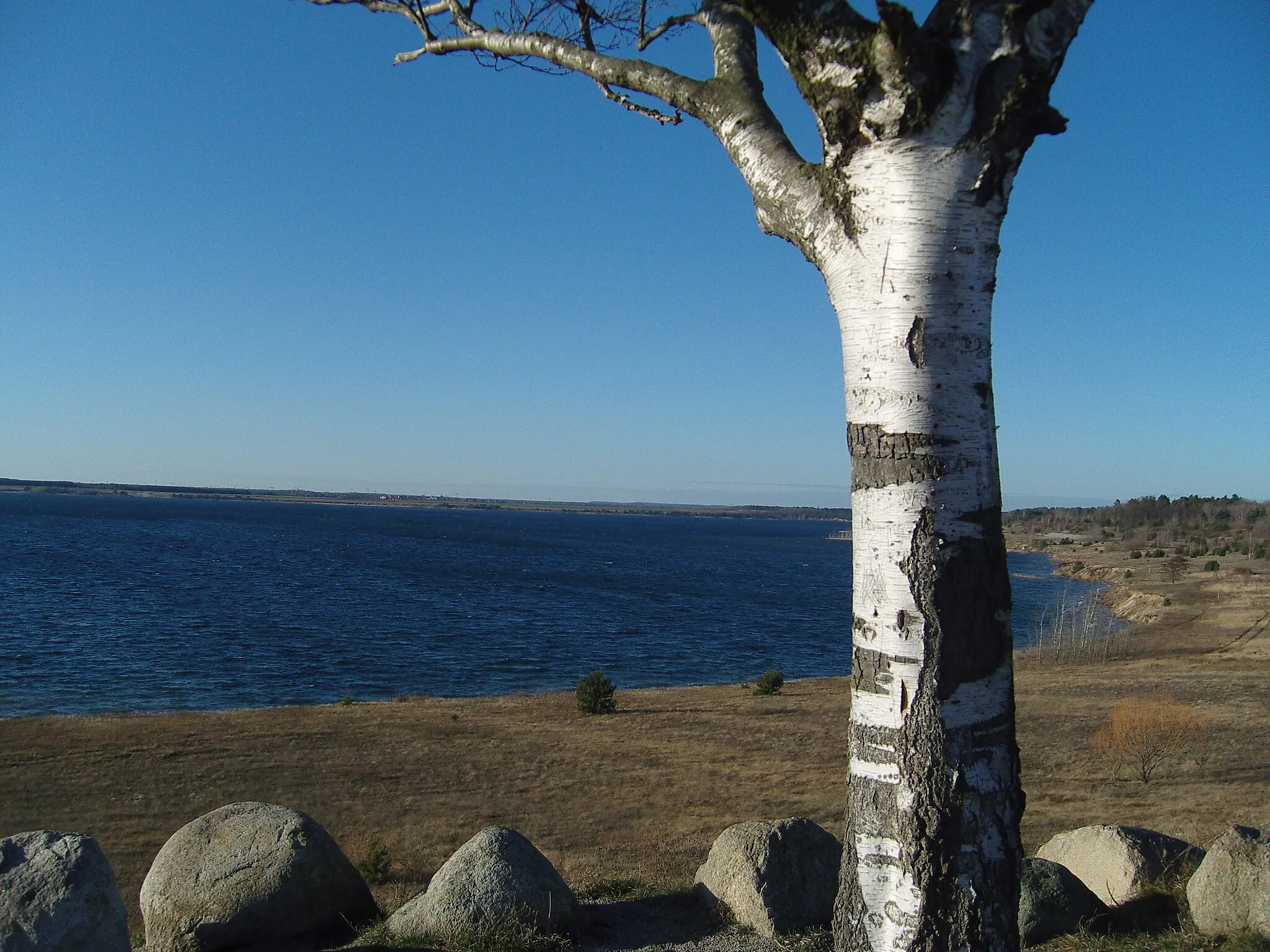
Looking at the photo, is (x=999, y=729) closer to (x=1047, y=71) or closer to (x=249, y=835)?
(x=1047, y=71)

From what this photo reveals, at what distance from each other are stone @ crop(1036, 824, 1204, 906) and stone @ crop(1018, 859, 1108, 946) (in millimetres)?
676

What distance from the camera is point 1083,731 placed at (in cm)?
2027

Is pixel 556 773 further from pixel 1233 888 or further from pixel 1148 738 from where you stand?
pixel 1233 888

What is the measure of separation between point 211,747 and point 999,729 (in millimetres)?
20006

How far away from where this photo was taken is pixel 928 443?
281cm

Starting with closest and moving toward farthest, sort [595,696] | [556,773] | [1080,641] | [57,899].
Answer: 1. [57,899]
2. [556,773]
3. [595,696]
4. [1080,641]

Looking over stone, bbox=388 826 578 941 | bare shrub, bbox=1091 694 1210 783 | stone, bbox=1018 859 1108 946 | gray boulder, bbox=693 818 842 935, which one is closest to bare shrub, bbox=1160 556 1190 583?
bare shrub, bbox=1091 694 1210 783

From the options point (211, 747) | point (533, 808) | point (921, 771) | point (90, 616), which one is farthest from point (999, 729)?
point (90, 616)

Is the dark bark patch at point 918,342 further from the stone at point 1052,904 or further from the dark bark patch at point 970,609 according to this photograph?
the stone at point 1052,904

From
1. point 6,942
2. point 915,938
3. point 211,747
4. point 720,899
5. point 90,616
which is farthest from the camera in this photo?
point 90,616

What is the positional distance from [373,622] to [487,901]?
44.2 m

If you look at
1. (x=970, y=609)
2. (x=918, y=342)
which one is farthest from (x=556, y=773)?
(x=918, y=342)

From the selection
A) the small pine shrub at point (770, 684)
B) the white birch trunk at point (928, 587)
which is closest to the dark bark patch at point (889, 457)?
the white birch trunk at point (928, 587)

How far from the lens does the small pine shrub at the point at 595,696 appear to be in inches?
993
